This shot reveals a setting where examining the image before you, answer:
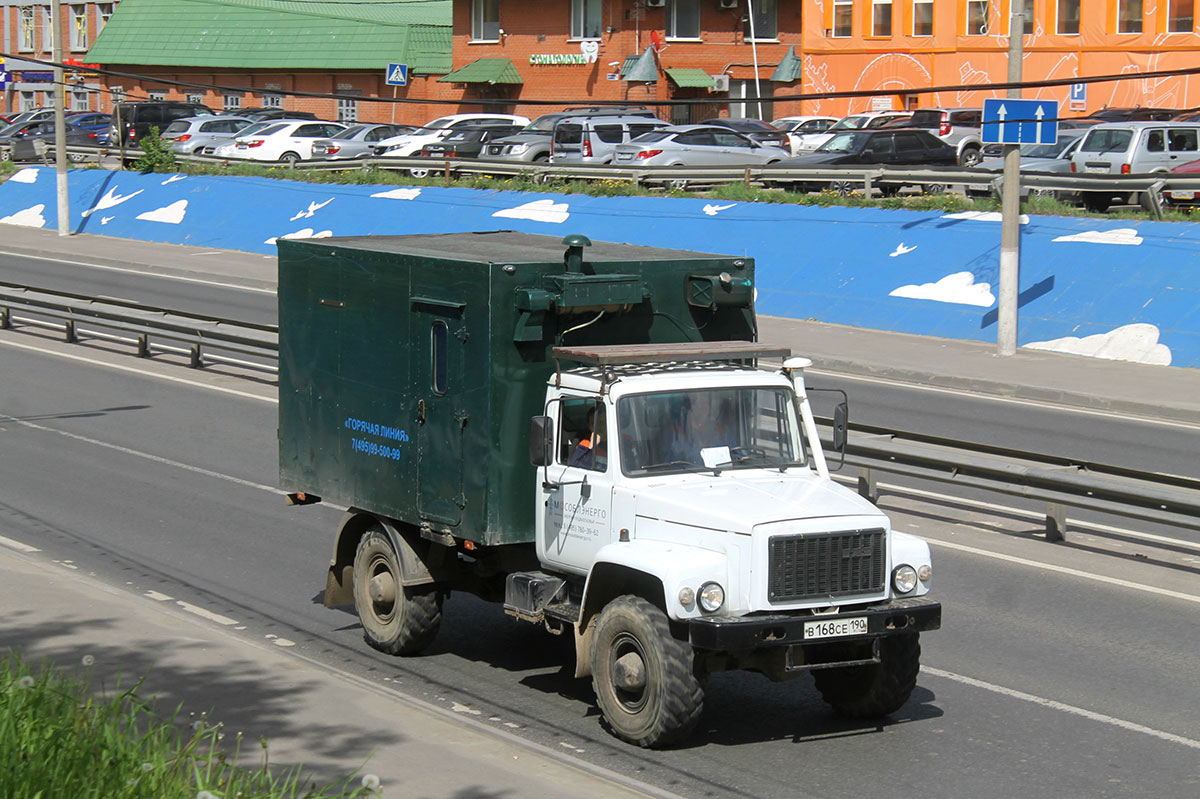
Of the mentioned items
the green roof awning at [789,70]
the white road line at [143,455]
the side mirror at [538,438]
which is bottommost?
the white road line at [143,455]

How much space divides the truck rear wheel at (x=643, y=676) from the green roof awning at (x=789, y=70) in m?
59.6

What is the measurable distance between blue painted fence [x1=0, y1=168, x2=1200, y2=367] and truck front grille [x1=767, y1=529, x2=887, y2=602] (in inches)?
653

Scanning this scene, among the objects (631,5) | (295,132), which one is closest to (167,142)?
(295,132)

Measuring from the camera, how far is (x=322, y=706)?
846cm

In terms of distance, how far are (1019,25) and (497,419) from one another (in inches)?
673

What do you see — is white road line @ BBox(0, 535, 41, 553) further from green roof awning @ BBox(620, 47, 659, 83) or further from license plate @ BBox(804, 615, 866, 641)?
green roof awning @ BBox(620, 47, 659, 83)

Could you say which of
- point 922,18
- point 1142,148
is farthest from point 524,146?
point 922,18

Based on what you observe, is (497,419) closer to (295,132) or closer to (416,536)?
(416,536)

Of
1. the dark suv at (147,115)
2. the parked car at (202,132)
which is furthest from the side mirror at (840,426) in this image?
the dark suv at (147,115)

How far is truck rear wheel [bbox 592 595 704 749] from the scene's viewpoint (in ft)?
26.0

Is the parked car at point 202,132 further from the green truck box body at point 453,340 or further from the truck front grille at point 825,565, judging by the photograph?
the truck front grille at point 825,565

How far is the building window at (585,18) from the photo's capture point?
63287mm

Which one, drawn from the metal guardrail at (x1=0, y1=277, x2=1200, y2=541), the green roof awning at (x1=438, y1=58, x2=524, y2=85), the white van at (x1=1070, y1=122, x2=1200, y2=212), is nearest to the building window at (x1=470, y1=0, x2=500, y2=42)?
the green roof awning at (x1=438, y1=58, x2=524, y2=85)

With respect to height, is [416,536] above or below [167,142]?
below
